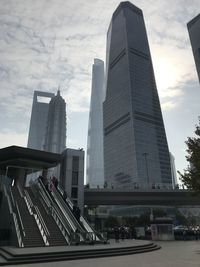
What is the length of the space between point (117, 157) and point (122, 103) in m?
38.1

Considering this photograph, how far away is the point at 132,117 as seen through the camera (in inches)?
6275

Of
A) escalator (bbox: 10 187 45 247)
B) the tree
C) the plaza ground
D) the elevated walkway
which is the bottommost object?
the plaza ground

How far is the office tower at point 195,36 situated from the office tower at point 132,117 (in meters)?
53.2

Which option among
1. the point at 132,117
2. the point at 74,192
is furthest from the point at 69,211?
the point at 132,117

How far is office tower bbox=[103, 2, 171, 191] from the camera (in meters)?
153

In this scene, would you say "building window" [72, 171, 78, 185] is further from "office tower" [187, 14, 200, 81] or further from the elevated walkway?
"office tower" [187, 14, 200, 81]

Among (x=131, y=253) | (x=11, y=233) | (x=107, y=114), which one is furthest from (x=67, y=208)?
(x=107, y=114)

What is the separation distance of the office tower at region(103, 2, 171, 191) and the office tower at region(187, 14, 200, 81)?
53.2 metres

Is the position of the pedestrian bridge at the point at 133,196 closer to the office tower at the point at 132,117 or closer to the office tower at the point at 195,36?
the office tower at the point at 195,36

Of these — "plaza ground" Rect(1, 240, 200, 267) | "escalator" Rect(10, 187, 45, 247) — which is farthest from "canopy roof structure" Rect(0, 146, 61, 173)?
"plaza ground" Rect(1, 240, 200, 267)

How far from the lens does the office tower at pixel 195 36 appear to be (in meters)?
109

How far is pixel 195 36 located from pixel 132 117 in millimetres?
59818

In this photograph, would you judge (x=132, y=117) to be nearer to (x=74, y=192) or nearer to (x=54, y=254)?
(x=74, y=192)

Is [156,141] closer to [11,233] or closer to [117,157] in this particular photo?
[117,157]
